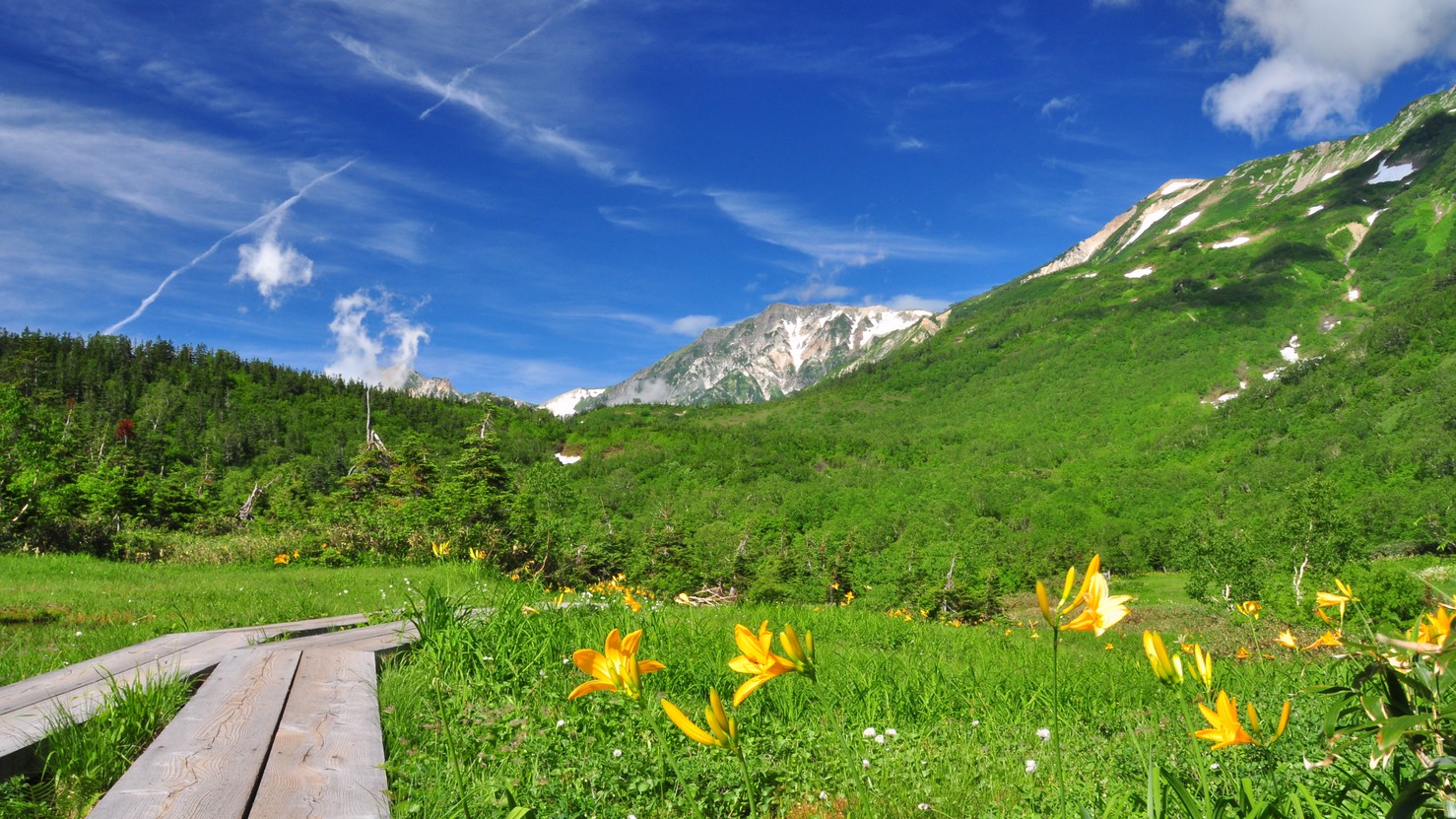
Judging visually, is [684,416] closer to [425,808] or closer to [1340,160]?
[425,808]

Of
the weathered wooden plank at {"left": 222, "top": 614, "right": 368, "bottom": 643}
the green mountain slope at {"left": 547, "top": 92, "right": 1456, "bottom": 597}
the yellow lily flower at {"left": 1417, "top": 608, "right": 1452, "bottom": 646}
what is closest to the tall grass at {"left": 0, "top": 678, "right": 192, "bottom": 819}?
the weathered wooden plank at {"left": 222, "top": 614, "right": 368, "bottom": 643}

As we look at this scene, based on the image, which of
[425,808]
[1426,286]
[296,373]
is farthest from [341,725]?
[1426,286]

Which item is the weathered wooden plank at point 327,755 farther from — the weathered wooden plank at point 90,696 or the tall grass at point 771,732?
the weathered wooden plank at point 90,696

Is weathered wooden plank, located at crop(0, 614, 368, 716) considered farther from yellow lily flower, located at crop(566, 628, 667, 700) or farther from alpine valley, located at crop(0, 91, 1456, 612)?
alpine valley, located at crop(0, 91, 1456, 612)

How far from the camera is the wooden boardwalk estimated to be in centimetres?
183

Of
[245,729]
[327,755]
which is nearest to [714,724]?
[327,755]

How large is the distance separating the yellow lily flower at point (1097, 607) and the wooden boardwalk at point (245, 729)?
1734 mm

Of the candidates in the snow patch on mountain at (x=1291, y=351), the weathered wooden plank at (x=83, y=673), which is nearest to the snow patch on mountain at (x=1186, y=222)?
the snow patch on mountain at (x=1291, y=351)

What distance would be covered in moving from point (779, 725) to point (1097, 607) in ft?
7.31

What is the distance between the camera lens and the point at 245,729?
7.74 ft

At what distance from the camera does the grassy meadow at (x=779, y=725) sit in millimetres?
2080

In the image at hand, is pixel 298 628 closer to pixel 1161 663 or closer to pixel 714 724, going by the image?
pixel 714 724

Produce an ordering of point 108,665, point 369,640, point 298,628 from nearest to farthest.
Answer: point 108,665 < point 369,640 < point 298,628

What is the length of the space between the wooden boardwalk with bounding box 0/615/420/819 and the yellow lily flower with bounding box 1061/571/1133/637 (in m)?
1.73
